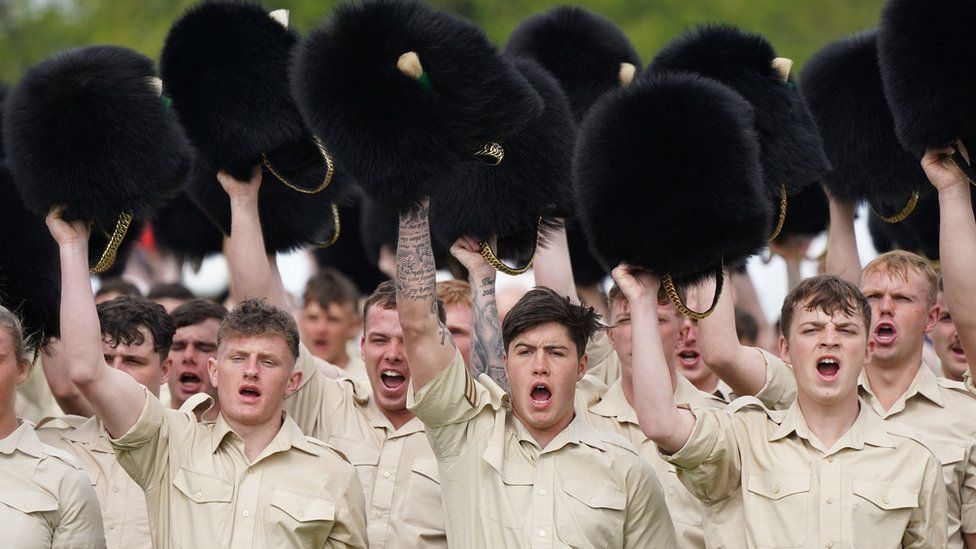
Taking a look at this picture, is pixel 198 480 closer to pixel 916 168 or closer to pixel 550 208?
pixel 550 208

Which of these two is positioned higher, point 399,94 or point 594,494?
point 399,94

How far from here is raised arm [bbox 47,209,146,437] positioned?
18.5ft

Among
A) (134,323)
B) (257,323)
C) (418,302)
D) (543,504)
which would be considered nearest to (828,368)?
(543,504)

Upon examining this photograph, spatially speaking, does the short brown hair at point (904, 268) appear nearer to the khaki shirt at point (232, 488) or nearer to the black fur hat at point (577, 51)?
the black fur hat at point (577, 51)

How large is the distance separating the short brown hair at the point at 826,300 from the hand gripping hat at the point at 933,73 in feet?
2.50

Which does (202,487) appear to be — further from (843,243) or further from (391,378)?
(843,243)

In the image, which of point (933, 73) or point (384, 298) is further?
point (384, 298)

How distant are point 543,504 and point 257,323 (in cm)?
128

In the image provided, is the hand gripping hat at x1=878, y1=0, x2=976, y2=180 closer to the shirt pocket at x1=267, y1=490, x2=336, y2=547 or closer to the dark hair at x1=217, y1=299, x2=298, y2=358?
the dark hair at x1=217, y1=299, x2=298, y2=358

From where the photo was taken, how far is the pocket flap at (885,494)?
5.69 m

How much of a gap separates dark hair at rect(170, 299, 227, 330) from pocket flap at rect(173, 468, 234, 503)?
163 cm

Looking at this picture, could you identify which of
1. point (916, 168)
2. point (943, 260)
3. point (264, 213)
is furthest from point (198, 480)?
point (916, 168)

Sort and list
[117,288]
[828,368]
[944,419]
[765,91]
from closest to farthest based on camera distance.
A: [828,368], [944,419], [765,91], [117,288]

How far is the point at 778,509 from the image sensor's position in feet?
18.9
